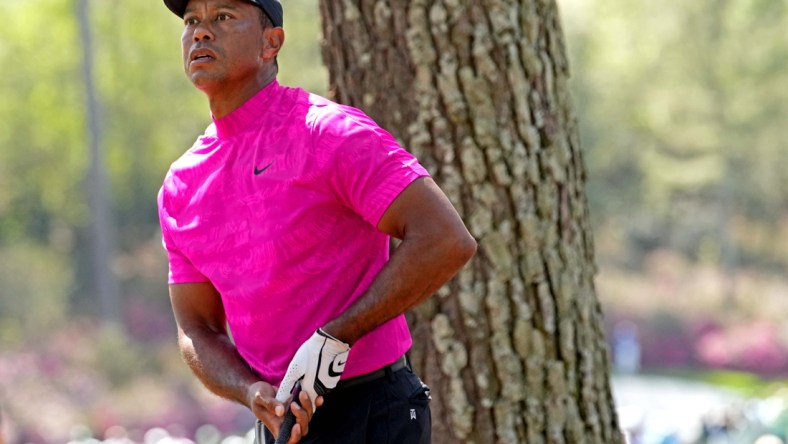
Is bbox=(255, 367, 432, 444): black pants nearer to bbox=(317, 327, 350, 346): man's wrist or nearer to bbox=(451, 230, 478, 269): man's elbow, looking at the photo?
bbox=(317, 327, 350, 346): man's wrist

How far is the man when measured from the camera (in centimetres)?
279

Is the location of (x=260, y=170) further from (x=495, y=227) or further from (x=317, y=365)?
(x=495, y=227)

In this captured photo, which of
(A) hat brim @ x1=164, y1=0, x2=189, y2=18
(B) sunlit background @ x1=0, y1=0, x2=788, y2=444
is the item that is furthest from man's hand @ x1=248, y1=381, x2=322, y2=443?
(B) sunlit background @ x1=0, y1=0, x2=788, y2=444

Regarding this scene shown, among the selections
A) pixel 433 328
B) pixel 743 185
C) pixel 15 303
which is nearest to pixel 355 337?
pixel 433 328

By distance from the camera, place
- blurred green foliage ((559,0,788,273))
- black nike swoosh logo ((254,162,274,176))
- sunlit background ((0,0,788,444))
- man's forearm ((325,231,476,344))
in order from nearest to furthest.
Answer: man's forearm ((325,231,476,344))
black nike swoosh logo ((254,162,274,176))
sunlit background ((0,0,788,444))
blurred green foliage ((559,0,788,273))

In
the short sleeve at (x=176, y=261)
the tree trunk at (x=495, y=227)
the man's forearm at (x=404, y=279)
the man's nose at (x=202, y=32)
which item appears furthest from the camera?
the tree trunk at (x=495, y=227)

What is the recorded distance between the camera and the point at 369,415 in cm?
296

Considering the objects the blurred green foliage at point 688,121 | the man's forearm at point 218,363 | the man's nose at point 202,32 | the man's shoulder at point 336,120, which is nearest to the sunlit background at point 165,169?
the blurred green foliage at point 688,121

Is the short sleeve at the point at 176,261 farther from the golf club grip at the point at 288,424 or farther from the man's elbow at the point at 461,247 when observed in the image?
the man's elbow at the point at 461,247

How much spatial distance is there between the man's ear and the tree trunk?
49.9 inches

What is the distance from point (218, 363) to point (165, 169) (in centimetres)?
3084

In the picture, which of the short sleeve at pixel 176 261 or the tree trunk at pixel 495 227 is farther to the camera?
the tree trunk at pixel 495 227

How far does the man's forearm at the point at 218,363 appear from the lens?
9.90ft

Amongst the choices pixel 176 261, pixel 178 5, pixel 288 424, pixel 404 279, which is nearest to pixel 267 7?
pixel 178 5
